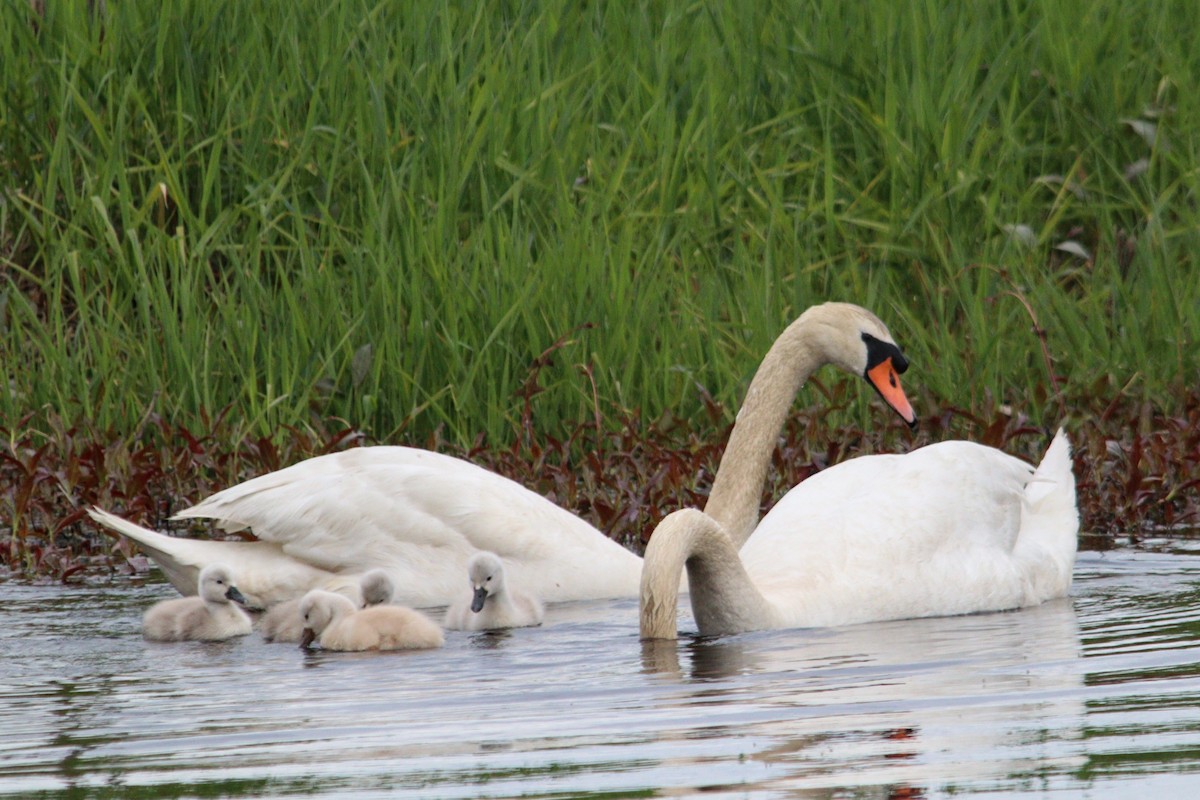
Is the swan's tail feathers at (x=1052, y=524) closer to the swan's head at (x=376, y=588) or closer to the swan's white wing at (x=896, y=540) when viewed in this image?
the swan's white wing at (x=896, y=540)

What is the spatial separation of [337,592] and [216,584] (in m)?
0.59

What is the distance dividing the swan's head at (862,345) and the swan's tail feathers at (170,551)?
7.22 ft

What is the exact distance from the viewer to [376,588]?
6883mm

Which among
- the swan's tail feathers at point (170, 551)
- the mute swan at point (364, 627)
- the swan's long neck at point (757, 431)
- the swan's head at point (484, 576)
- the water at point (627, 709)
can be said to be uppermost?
the swan's long neck at point (757, 431)

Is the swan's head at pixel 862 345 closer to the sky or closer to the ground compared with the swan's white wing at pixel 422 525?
closer to the sky

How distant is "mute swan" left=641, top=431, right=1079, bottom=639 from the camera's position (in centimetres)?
609

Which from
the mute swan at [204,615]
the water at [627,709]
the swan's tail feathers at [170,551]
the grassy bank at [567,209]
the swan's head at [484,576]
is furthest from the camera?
the grassy bank at [567,209]

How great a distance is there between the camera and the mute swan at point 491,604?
6.57 m

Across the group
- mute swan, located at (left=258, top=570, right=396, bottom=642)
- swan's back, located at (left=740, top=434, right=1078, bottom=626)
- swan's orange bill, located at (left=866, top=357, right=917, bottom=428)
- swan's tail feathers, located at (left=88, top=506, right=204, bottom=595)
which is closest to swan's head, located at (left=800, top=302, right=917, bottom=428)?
swan's orange bill, located at (left=866, top=357, right=917, bottom=428)

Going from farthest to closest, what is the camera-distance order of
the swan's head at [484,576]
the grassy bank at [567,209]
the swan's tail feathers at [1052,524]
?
the grassy bank at [567,209]
the swan's tail feathers at [1052,524]
the swan's head at [484,576]

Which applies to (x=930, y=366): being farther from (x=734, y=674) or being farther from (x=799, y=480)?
(x=734, y=674)

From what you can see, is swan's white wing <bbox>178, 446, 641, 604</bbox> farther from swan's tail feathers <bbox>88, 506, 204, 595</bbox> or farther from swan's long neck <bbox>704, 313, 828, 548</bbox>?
swan's long neck <bbox>704, 313, 828, 548</bbox>

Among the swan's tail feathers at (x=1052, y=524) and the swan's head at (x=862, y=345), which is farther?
the swan's head at (x=862, y=345)

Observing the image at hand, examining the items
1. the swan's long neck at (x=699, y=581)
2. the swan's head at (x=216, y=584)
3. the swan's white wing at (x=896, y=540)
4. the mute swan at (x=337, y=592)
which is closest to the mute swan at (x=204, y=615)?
the swan's head at (x=216, y=584)
